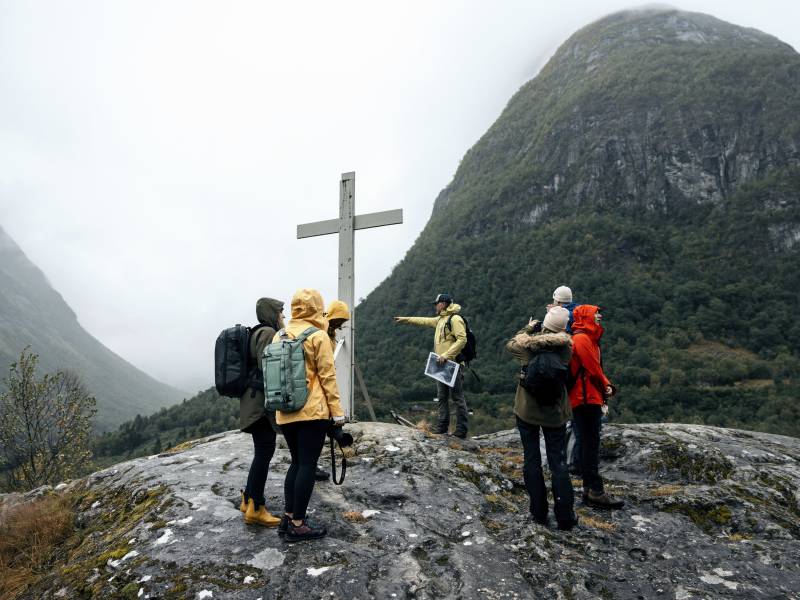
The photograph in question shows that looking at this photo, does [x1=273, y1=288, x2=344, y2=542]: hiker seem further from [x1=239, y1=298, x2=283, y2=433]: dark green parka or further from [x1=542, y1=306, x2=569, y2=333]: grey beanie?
[x1=542, y1=306, x2=569, y2=333]: grey beanie

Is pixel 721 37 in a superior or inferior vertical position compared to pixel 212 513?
superior

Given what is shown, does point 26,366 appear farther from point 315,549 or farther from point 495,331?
point 495,331

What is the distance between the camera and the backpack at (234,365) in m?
4.60

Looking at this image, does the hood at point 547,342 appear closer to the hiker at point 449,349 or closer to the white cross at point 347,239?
the hiker at point 449,349

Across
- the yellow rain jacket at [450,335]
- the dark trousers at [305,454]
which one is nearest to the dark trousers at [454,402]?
the yellow rain jacket at [450,335]

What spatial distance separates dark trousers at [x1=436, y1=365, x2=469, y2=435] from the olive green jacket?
255cm

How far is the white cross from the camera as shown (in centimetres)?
→ 845

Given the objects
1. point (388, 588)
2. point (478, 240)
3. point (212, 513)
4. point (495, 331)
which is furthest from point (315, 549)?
point (478, 240)

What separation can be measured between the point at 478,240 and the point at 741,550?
116 metres

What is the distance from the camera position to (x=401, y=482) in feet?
19.7

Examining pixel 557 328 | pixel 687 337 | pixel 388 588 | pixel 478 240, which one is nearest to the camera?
pixel 388 588

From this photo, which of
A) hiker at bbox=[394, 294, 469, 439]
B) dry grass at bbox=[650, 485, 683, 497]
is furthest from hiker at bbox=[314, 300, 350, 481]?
dry grass at bbox=[650, 485, 683, 497]

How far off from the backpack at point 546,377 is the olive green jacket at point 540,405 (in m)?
0.06

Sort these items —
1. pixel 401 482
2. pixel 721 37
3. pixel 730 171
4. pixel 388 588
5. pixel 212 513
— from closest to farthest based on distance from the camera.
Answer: pixel 388 588
pixel 212 513
pixel 401 482
pixel 730 171
pixel 721 37
